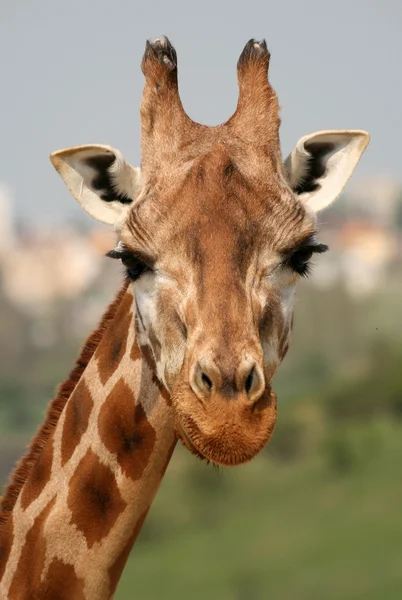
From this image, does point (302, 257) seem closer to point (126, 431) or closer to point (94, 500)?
point (126, 431)

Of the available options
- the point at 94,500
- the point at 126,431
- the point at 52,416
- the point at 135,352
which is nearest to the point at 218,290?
the point at 135,352

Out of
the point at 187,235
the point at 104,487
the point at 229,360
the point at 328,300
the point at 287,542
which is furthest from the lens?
the point at 328,300

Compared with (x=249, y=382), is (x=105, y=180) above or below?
above

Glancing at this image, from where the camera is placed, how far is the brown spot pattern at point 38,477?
9.09m

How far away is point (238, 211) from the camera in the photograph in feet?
27.2

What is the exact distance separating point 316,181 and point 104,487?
9.64 ft

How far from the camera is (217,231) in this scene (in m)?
8.17

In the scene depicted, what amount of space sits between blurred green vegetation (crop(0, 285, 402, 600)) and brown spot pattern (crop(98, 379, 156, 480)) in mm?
71460

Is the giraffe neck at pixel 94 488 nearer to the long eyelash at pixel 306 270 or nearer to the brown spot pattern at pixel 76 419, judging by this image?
the brown spot pattern at pixel 76 419

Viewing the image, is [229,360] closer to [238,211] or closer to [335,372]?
[238,211]

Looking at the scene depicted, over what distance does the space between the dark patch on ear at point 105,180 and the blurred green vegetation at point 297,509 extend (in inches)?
2809

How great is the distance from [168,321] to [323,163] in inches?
79.7

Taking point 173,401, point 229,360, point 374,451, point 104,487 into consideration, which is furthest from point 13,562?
point 374,451

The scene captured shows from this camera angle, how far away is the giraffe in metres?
7.83
